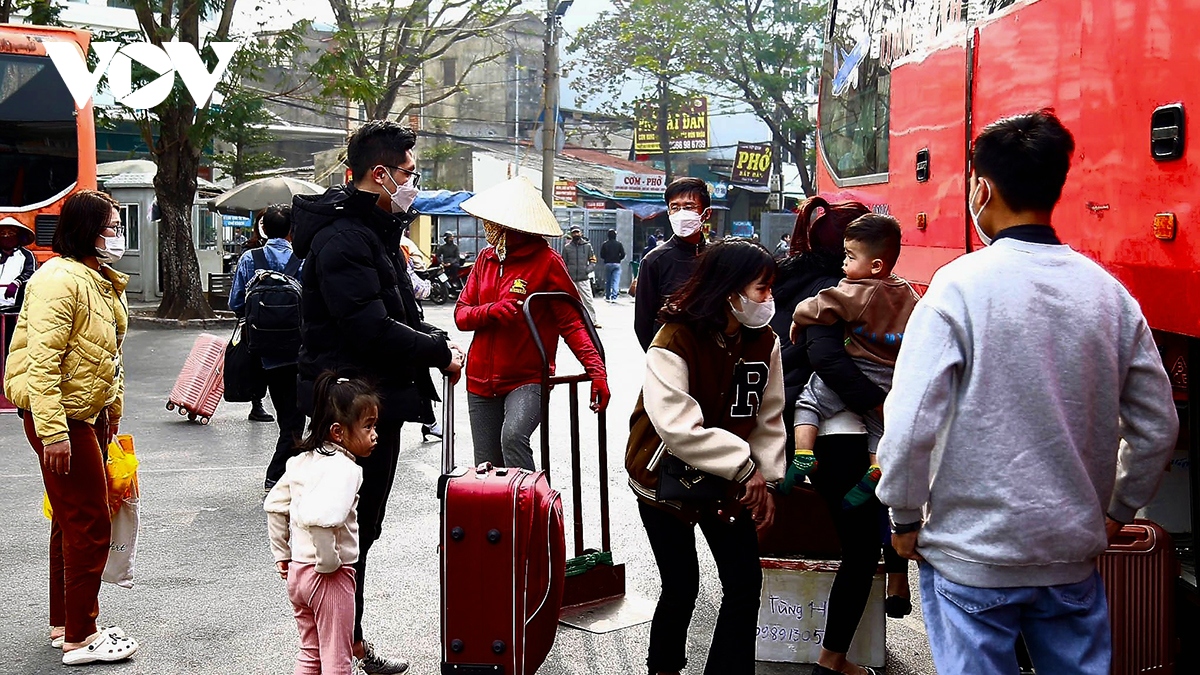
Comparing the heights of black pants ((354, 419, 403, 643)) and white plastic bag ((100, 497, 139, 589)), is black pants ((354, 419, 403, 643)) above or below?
above

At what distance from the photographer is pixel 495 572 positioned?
13.3 ft

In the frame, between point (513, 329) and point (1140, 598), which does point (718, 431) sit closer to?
point (1140, 598)

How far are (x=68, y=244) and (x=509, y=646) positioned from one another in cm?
216

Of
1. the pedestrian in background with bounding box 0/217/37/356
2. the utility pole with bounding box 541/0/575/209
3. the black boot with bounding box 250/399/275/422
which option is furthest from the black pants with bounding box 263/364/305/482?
the utility pole with bounding box 541/0/575/209

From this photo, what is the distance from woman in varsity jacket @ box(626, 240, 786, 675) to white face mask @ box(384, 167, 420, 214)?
4.03ft

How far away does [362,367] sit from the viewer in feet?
14.4

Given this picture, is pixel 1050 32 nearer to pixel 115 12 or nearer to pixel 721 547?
pixel 721 547

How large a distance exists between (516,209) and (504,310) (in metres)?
0.44

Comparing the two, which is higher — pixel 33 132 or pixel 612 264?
pixel 33 132

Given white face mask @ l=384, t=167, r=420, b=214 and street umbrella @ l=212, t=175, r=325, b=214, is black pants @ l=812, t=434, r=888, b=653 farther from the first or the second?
street umbrella @ l=212, t=175, r=325, b=214

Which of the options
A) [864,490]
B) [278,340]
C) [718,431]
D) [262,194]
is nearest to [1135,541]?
[864,490]

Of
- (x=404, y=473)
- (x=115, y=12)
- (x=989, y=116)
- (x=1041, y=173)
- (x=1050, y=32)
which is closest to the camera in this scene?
(x=1041, y=173)

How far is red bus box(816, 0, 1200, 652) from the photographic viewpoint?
3.91 metres

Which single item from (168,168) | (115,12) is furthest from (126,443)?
(115,12)
